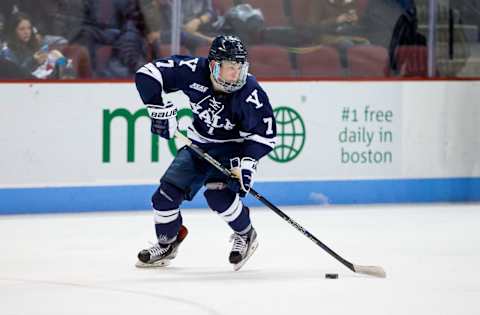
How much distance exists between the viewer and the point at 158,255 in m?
4.91

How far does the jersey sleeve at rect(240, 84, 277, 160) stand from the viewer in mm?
4691

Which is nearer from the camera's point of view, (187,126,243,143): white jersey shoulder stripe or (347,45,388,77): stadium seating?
(187,126,243,143): white jersey shoulder stripe

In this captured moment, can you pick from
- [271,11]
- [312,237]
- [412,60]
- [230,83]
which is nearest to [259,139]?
[230,83]

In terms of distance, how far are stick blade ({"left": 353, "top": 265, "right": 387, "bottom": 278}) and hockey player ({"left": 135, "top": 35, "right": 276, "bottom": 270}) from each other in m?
0.52

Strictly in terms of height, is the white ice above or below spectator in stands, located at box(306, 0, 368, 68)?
below

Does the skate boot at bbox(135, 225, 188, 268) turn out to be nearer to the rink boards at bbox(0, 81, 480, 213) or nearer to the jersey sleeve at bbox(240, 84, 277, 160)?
the jersey sleeve at bbox(240, 84, 277, 160)

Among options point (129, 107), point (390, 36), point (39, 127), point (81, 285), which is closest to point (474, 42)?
point (390, 36)

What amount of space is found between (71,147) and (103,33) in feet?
2.46

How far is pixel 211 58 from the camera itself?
4684 millimetres

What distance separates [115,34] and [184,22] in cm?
44

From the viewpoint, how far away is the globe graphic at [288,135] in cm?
704

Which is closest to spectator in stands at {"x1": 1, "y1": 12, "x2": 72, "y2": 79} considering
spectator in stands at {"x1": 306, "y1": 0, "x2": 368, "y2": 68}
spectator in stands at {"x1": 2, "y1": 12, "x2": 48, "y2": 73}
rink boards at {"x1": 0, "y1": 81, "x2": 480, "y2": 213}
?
spectator in stands at {"x1": 2, "y1": 12, "x2": 48, "y2": 73}

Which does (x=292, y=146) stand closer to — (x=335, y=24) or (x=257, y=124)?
(x=335, y=24)

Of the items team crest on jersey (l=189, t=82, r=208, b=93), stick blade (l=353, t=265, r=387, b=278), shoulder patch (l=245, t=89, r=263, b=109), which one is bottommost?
stick blade (l=353, t=265, r=387, b=278)
